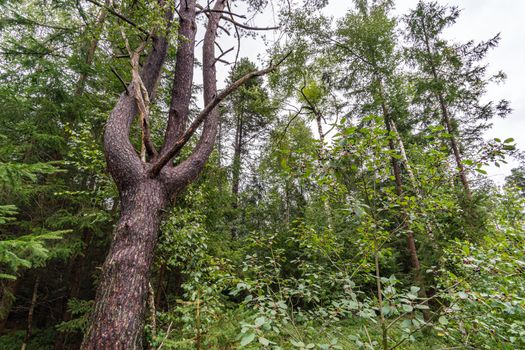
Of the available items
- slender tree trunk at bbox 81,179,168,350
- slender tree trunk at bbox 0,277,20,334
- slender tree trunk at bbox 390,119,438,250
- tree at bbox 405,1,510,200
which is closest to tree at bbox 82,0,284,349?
slender tree trunk at bbox 81,179,168,350

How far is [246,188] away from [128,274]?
11499mm

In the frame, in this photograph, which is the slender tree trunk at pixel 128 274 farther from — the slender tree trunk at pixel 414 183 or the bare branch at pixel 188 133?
the slender tree trunk at pixel 414 183

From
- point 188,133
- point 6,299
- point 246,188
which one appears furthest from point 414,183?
point 246,188

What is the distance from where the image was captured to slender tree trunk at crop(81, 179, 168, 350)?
154cm

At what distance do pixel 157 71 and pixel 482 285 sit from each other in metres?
4.16

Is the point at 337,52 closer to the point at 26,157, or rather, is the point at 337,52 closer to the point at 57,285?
the point at 26,157

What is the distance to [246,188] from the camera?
13242 millimetres

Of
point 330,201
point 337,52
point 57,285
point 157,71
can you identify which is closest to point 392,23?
point 337,52

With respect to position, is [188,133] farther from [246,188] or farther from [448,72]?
[246,188]

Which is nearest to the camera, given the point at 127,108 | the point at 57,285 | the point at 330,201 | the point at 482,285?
the point at 482,285

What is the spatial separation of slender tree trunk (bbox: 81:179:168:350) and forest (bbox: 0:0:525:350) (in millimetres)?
13

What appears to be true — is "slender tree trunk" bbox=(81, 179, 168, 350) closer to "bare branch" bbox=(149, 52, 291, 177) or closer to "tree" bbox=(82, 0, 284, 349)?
"tree" bbox=(82, 0, 284, 349)

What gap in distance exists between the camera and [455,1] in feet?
26.7

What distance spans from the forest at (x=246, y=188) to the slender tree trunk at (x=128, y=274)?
0.04 feet
